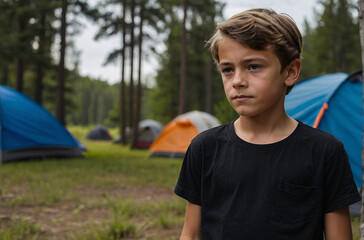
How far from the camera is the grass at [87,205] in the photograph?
3.39m

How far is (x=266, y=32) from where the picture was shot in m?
1.23

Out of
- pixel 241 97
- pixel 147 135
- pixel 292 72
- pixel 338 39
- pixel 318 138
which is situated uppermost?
pixel 338 39

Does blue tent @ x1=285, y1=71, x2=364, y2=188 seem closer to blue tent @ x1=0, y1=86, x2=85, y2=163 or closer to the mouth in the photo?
the mouth

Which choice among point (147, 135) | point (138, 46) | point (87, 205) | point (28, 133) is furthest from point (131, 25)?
point (87, 205)

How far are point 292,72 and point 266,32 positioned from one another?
0.69 ft

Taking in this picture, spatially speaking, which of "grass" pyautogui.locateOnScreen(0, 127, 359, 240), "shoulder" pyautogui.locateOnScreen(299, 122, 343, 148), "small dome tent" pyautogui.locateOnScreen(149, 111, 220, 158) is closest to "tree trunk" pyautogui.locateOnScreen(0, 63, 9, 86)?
"small dome tent" pyautogui.locateOnScreen(149, 111, 220, 158)

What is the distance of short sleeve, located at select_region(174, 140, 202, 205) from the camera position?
1406 mm

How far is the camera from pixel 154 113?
3641 centimetres

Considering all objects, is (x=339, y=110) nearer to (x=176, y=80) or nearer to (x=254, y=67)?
(x=254, y=67)

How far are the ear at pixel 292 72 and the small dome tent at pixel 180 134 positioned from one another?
10.3 metres

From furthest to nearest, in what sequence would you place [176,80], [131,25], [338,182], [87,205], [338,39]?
1. [176,80]
2. [338,39]
3. [131,25]
4. [87,205]
5. [338,182]

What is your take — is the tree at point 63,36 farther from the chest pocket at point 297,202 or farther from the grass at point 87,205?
the chest pocket at point 297,202

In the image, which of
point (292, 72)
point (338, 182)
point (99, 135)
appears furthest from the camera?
point (99, 135)

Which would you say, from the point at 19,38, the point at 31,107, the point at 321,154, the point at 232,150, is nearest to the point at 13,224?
the point at 232,150
